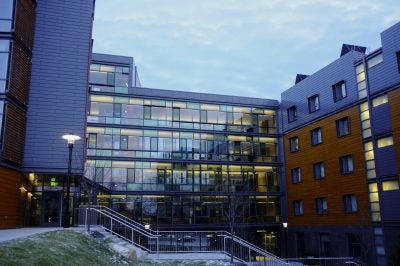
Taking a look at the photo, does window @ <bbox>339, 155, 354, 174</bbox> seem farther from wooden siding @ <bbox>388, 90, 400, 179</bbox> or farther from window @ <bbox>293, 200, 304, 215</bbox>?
window @ <bbox>293, 200, 304, 215</bbox>

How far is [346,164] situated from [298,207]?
8.88 meters

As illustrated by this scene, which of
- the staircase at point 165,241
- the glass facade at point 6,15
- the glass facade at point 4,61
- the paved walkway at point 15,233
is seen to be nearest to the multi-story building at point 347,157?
the staircase at point 165,241

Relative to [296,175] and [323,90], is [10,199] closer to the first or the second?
[323,90]

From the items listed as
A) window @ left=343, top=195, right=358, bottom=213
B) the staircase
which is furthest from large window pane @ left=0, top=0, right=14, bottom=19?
window @ left=343, top=195, right=358, bottom=213

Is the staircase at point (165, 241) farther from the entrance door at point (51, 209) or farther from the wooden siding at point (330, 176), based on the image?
the wooden siding at point (330, 176)

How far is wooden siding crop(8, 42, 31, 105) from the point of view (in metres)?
24.5

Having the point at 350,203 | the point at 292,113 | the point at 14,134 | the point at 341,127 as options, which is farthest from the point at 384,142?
the point at 14,134

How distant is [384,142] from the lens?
3172cm

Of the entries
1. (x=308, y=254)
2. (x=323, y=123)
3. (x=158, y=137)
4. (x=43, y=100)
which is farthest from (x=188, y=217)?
(x=43, y=100)

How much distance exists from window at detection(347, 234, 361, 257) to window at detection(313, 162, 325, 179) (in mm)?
6506

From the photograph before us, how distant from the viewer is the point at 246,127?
48.1 metres

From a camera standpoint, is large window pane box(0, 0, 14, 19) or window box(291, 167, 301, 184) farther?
window box(291, 167, 301, 184)

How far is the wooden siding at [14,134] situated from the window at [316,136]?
86.3ft

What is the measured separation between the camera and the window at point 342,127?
36.2 metres
